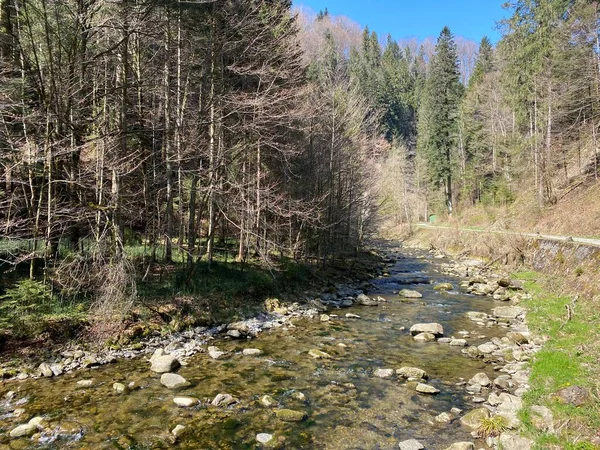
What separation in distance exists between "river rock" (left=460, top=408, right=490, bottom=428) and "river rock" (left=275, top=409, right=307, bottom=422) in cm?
295

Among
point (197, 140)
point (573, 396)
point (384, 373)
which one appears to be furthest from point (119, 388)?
point (197, 140)

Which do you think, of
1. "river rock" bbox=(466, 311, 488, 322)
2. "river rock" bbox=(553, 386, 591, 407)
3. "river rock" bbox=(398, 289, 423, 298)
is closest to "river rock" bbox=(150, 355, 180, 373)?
"river rock" bbox=(553, 386, 591, 407)

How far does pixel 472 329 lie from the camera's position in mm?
13461

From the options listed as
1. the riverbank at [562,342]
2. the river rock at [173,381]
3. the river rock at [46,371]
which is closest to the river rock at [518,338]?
the riverbank at [562,342]

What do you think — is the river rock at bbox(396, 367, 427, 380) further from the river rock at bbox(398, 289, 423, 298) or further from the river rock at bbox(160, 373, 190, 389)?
the river rock at bbox(398, 289, 423, 298)

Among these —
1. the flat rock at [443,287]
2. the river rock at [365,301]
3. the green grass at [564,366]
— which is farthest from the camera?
the flat rock at [443,287]

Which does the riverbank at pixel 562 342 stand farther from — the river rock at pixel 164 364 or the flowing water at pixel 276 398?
the river rock at pixel 164 364

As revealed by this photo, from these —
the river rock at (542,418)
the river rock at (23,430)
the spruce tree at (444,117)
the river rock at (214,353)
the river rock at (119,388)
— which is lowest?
the river rock at (214,353)

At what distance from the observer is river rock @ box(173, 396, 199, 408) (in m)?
7.66

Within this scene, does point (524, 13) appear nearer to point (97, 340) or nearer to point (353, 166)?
A: point (353, 166)

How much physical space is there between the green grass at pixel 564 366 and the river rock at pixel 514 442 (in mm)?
149

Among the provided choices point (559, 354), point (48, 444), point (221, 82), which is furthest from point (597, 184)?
point (48, 444)

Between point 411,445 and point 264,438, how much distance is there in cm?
243

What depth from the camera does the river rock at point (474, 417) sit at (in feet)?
23.0
